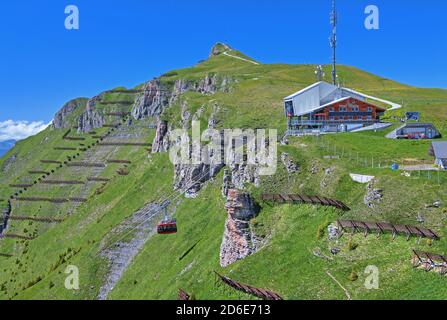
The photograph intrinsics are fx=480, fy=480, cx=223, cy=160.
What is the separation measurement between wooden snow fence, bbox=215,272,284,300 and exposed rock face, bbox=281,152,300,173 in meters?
19.3

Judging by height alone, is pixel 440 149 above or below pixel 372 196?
above

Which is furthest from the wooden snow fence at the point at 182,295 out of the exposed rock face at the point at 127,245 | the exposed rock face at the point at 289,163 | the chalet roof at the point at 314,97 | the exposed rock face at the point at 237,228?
the chalet roof at the point at 314,97

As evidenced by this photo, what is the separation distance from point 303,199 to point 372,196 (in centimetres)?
894

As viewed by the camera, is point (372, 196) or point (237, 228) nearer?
point (372, 196)

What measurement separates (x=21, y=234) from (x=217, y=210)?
136978mm

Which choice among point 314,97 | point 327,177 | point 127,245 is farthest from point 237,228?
point 314,97

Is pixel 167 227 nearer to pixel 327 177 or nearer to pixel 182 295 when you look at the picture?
pixel 182 295

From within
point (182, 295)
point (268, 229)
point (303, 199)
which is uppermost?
point (303, 199)

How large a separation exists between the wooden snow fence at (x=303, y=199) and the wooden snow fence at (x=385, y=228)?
13.5 ft

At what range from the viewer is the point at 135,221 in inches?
4439

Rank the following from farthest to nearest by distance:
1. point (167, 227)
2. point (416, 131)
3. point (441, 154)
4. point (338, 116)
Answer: point (338, 116) → point (416, 131) → point (167, 227) → point (441, 154)

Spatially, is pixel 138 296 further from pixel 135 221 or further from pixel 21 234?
pixel 21 234

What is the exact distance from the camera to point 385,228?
46344 millimetres
